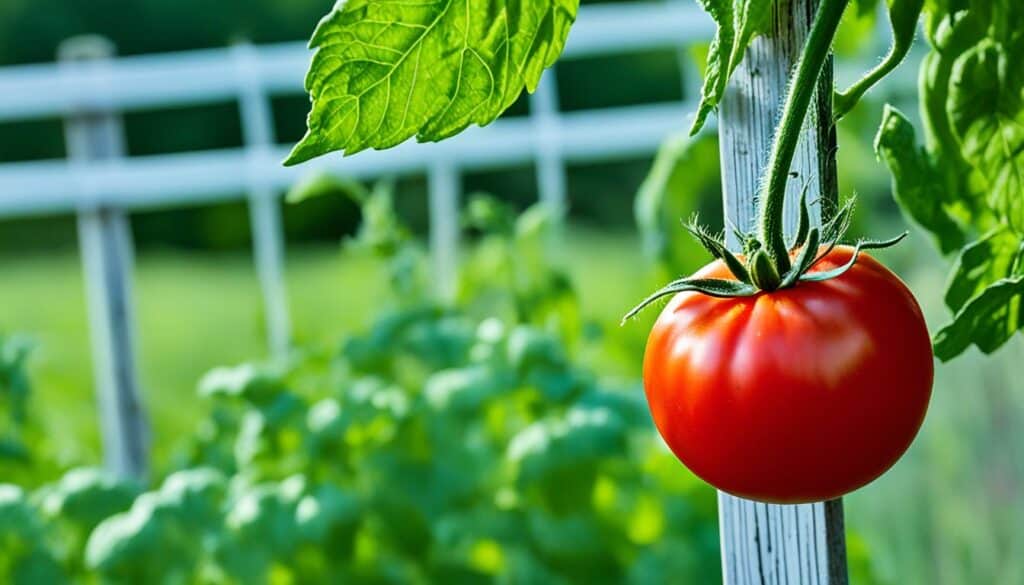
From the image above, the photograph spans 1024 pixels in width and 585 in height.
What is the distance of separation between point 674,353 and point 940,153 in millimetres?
283

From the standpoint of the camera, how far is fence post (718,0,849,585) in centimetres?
67

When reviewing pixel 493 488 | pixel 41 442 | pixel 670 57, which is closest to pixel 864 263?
pixel 493 488

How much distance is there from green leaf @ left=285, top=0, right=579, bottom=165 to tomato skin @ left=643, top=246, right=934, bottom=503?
12cm

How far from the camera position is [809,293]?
0.57 meters

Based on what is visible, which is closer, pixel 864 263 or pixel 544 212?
pixel 864 263

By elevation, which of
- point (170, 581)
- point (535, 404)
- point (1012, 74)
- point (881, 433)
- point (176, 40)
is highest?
point (176, 40)

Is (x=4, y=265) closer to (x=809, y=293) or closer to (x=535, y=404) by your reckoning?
(x=535, y=404)

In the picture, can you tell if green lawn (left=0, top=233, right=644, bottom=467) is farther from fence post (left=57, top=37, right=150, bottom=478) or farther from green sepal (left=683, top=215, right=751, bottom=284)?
green sepal (left=683, top=215, right=751, bottom=284)

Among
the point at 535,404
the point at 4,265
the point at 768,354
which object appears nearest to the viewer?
the point at 768,354

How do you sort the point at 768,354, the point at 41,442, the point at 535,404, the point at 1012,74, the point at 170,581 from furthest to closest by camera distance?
the point at 41,442
the point at 535,404
the point at 170,581
the point at 1012,74
the point at 768,354

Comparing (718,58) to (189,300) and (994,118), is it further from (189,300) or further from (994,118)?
(189,300)

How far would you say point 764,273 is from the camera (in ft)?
1.90

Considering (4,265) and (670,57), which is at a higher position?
(670,57)

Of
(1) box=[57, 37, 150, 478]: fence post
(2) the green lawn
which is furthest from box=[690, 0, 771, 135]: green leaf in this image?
(2) the green lawn
